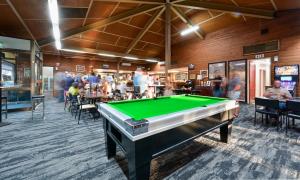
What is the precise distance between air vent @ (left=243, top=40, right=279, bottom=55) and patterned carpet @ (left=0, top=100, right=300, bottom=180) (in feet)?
17.0

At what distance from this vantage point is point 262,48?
7.54 meters

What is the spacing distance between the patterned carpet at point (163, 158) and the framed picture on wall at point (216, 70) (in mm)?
5900

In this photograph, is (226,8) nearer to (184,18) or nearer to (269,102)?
(184,18)

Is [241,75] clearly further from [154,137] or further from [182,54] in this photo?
[154,137]

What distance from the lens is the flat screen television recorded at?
20.9ft

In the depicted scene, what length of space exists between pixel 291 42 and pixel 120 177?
8.79m

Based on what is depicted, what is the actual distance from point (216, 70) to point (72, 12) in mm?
8403

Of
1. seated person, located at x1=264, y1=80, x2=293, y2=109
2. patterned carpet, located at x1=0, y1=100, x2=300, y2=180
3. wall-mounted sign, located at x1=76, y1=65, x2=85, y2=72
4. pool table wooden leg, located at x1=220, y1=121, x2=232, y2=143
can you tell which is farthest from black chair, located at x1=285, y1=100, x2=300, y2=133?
wall-mounted sign, located at x1=76, y1=65, x2=85, y2=72

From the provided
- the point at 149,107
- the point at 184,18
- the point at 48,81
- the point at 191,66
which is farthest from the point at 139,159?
Answer: the point at 48,81

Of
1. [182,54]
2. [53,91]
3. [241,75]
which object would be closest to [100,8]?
[182,54]

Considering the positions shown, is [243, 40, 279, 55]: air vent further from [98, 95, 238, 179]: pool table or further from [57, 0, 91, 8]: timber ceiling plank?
[57, 0, 91, 8]: timber ceiling plank

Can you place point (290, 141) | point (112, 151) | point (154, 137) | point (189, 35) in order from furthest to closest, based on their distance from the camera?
point (189, 35) → point (290, 141) → point (112, 151) → point (154, 137)

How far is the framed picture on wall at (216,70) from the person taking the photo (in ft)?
29.8

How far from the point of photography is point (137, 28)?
9344 mm
